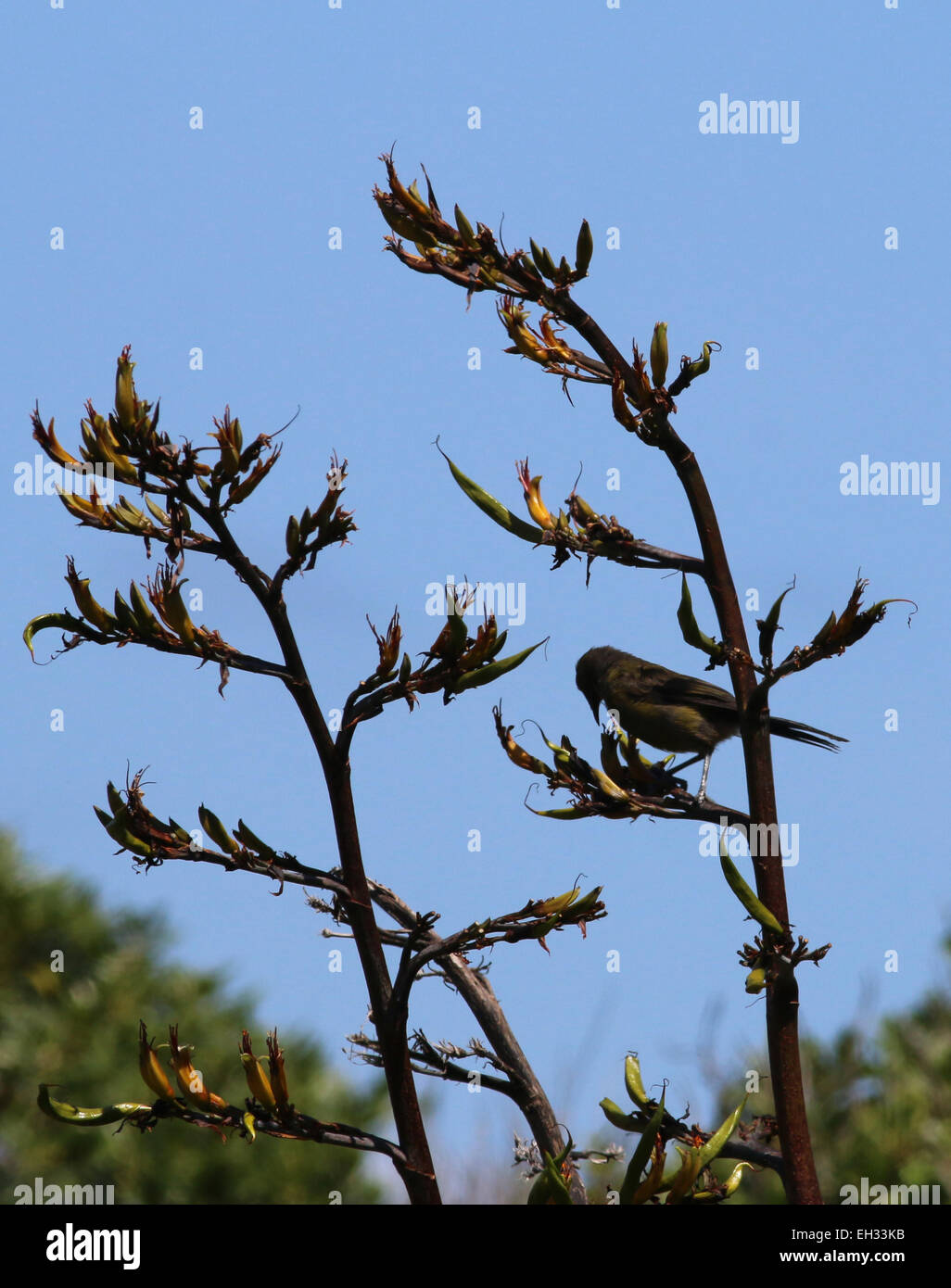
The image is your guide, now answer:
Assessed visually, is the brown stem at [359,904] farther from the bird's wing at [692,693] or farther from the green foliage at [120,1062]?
the green foliage at [120,1062]

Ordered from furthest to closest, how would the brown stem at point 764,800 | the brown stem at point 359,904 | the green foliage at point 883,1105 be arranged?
the green foliage at point 883,1105, the brown stem at point 764,800, the brown stem at point 359,904

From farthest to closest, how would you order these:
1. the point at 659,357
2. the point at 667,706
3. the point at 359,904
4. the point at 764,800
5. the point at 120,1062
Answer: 1. the point at 120,1062
2. the point at 667,706
3. the point at 659,357
4. the point at 764,800
5. the point at 359,904

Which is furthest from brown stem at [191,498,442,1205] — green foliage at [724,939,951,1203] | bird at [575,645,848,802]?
green foliage at [724,939,951,1203]

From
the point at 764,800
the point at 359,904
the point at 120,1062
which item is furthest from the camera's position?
the point at 120,1062

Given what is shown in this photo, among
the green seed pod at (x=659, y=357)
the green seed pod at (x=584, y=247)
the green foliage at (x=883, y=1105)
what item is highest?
the green seed pod at (x=584, y=247)

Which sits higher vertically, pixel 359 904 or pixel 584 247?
pixel 584 247

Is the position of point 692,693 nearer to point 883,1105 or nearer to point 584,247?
point 584,247

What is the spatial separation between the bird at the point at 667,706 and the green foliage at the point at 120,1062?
958 cm

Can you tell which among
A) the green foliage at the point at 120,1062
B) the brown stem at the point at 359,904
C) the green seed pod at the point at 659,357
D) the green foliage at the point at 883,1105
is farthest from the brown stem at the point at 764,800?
the green foliage at the point at 120,1062

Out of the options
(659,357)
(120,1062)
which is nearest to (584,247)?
(659,357)

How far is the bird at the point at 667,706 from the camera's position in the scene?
27.1 ft

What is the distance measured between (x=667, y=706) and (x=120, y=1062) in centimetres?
1270

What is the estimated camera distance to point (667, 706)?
8.38 metres
